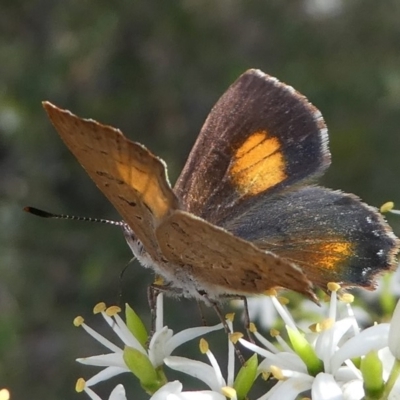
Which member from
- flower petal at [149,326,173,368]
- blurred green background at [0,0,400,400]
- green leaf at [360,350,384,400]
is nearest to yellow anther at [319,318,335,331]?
green leaf at [360,350,384,400]

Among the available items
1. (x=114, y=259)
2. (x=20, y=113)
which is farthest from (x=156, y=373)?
(x=20, y=113)

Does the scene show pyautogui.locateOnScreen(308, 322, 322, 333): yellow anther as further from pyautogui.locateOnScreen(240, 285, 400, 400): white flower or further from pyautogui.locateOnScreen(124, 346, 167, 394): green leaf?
pyautogui.locateOnScreen(124, 346, 167, 394): green leaf

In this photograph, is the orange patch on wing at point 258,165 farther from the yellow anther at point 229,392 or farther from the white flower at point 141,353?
the yellow anther at point 229,392

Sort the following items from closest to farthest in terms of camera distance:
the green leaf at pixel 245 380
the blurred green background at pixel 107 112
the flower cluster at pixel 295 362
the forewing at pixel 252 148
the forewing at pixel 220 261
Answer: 1. the forewing at pixel 220 261
2. the flower cluster at pixel 295 362
3. the green leaf at pixel 245 380
4. the forewing at pixel 252 148
5. the blurred green background at pixel 107 112

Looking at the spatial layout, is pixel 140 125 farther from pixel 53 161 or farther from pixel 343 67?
pixel 343 67

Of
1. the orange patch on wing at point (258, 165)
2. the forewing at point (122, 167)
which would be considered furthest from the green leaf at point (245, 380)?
the orange patch on wing at point (258, 165)

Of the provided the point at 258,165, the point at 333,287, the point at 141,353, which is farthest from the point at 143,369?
the point at 258,165

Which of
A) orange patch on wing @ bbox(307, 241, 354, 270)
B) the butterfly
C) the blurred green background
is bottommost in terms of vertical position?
the blurred green background
